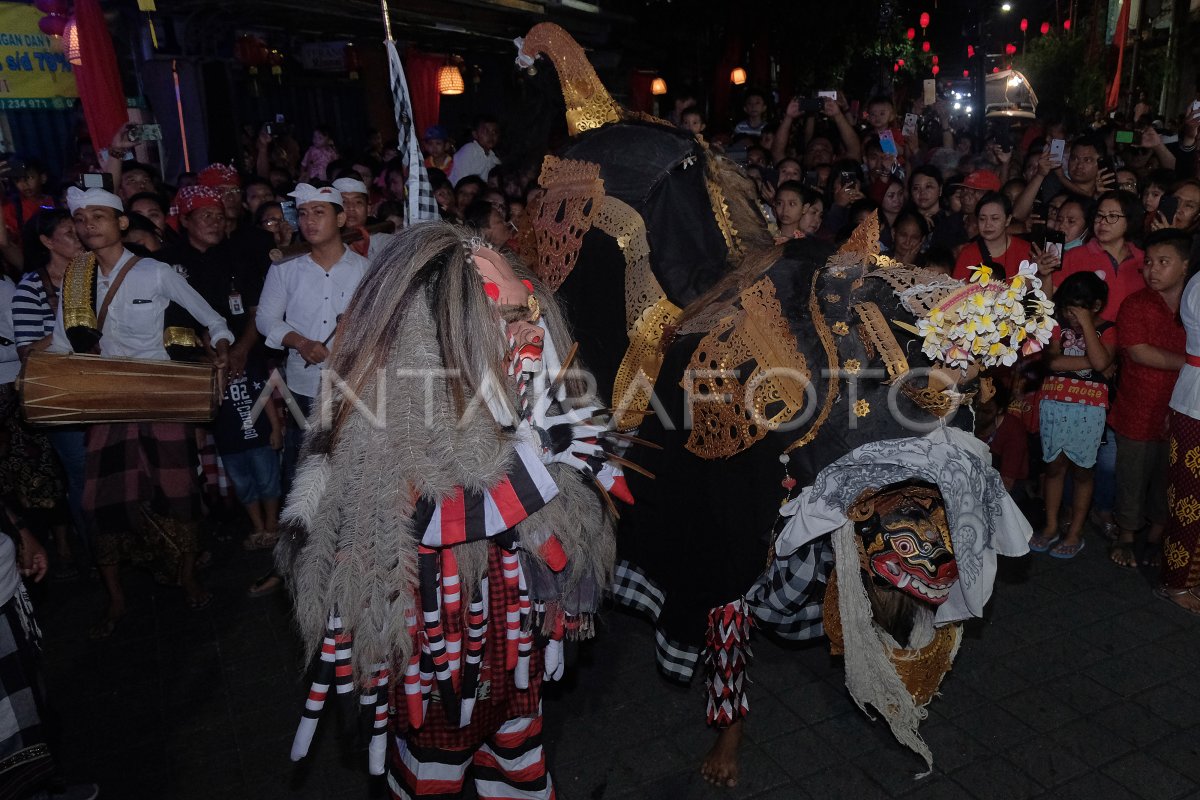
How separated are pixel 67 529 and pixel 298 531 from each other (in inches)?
171

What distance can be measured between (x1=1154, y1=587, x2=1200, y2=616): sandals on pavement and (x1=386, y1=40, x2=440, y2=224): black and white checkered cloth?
4.25m

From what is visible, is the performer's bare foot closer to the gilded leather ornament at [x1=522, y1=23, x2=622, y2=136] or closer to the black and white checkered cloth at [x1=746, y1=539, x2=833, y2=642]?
the black and white checkered cloth at [x1=746, y1=539, x2=833, y2=642]

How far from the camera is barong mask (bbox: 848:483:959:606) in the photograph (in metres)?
2.74

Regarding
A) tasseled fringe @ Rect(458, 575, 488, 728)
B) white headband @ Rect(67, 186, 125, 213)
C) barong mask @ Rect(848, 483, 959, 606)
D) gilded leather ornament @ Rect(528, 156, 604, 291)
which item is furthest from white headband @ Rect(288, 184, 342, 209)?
barong mask @ Rect(848, 483, 959, 606)

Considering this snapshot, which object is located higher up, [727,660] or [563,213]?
[563,213]

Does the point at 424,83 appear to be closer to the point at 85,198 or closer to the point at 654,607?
the point at 85,198

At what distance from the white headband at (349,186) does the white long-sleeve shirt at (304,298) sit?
2.44 ft

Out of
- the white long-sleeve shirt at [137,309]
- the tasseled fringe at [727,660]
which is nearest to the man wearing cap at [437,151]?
the white long-sleeve shirt at [137,309]

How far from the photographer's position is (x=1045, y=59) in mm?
28766

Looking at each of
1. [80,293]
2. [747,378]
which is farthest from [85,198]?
[747,378]

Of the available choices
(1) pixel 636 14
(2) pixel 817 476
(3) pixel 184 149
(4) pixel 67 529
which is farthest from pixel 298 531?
(1) pixel 636 14

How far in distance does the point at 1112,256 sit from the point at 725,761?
12.7 feet

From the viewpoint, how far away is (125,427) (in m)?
4.54

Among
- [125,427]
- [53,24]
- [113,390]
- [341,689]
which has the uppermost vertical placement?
[53,24]
